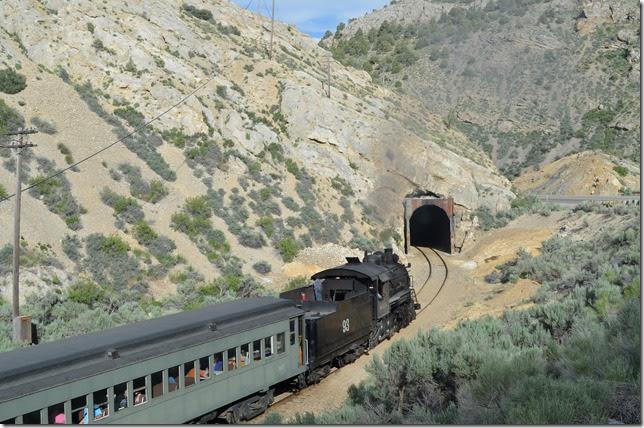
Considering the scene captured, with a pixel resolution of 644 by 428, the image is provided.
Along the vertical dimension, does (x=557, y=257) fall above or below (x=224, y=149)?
below

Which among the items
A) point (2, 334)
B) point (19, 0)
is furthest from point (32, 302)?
point (19, 0)

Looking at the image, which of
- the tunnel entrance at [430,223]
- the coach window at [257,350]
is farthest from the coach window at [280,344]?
the tunnel entrance at [430,223]

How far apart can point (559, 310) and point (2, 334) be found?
57.2ft

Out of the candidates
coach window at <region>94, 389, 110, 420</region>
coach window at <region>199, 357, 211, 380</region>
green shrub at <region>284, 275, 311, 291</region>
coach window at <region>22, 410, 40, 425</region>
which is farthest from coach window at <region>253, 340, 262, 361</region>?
green shrub at <region>284, 275, 311, 291</region>

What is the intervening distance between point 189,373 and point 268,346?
3243 mm

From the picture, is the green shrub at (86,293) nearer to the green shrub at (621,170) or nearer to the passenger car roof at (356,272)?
the passenger car roof at (356,272)

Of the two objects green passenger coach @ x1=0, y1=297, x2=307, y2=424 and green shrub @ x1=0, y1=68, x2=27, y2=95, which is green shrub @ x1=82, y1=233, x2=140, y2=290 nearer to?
green shrub @ x1=0, y1=68, x2=27, y2=95

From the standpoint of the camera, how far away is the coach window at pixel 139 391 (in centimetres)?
1195

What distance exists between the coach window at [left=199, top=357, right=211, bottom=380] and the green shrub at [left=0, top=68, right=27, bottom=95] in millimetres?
32463

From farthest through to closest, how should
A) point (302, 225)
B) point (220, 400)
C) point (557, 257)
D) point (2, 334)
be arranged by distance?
point (302, 225) < point (557, 257) < point (2, 334) < point (220, 400)

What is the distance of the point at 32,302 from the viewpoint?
2459 centimetres

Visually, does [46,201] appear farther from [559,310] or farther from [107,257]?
[559,310]

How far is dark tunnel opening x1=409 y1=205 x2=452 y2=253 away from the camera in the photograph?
4992cm

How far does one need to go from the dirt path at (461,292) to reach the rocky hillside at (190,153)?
16.7 ft
